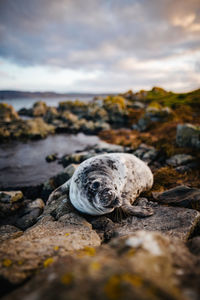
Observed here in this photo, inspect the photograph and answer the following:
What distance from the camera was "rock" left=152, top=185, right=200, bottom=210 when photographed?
4.81m

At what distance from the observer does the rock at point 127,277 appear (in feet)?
3.81

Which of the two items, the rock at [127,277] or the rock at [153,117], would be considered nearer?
the rock at [127,277]

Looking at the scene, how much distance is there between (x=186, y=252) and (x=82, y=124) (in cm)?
2847

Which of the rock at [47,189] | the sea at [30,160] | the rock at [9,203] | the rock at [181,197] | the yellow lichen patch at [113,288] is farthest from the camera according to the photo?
the sea at [30,160]

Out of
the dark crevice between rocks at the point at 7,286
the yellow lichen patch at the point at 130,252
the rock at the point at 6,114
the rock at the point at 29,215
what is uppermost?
the rock at the point at 6,114

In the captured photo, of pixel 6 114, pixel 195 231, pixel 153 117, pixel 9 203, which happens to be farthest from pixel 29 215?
pixel 6 114

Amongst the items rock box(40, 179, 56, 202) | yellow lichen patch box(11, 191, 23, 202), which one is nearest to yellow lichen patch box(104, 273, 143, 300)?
yellow lichen patch box(11, 191, 23, 202)

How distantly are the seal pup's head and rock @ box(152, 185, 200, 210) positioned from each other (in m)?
1.91

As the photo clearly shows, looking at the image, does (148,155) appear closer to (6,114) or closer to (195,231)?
(195,231)

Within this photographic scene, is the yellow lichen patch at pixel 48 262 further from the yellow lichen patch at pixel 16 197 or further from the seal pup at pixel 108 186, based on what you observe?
the yellow lichen patch at pixel 16 197

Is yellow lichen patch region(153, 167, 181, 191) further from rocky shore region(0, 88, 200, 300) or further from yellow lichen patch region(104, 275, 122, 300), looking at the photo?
yellow lichen patch region(104, 275, 122, 300)

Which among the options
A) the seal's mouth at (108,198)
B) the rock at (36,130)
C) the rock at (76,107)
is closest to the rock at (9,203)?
the seal's mouth at (108,198)

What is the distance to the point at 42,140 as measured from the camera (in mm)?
21531

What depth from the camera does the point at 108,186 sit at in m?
4.28
